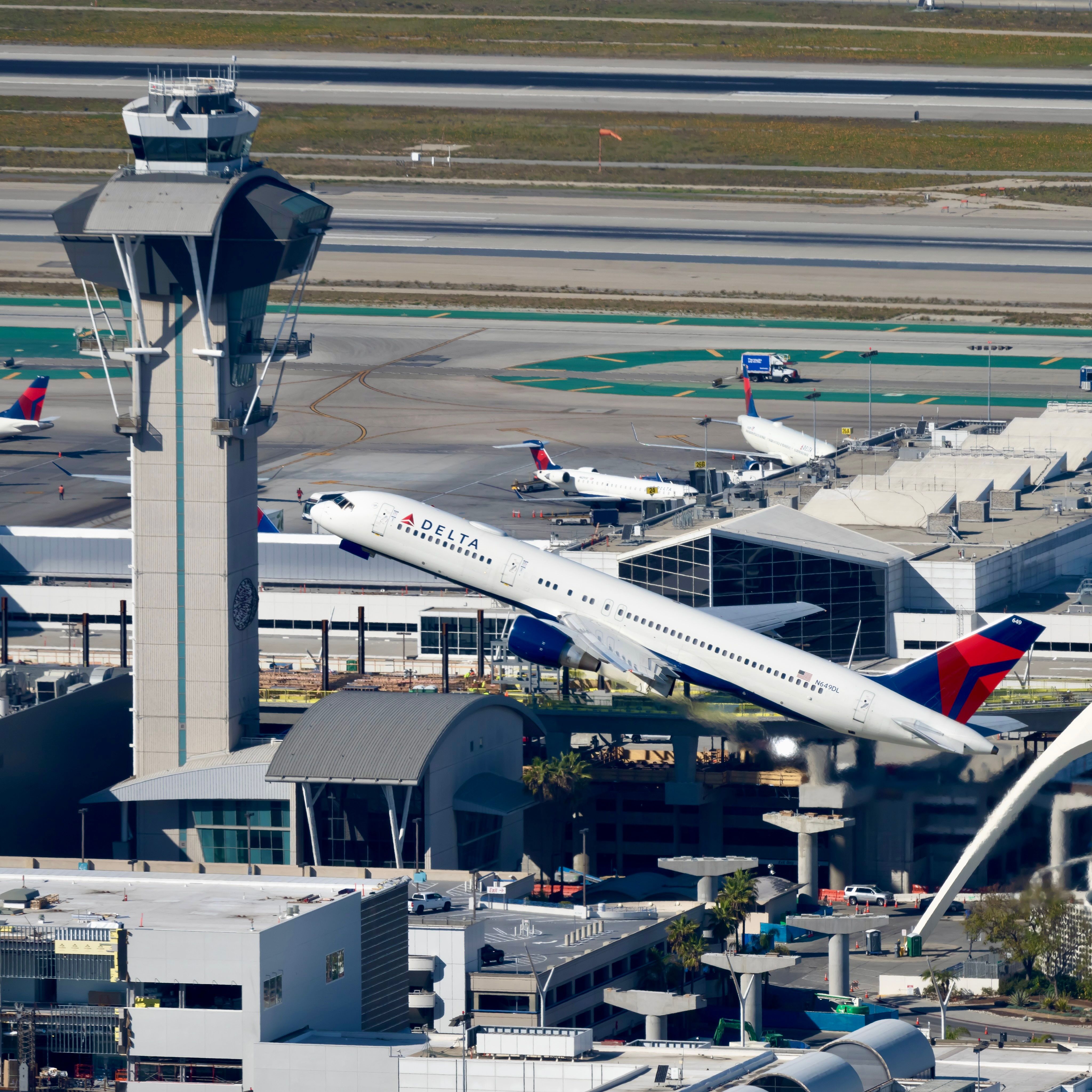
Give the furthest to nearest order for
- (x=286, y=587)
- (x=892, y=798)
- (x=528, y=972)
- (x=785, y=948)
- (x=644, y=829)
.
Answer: (x=286, y=587) < (x=644, y=829) < (x=892, y=798) < (x=785, y=948) < (x=528, y=972)

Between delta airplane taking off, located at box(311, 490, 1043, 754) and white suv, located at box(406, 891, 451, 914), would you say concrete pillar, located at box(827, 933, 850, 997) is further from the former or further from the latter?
white suv, located at box(406, 891, 451, 914)

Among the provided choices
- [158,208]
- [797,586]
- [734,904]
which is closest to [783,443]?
[797,586]

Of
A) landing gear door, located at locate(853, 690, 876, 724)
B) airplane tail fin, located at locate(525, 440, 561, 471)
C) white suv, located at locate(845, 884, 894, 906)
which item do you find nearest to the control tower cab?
landing gear door, located at locate(853, 690, 876, 724)

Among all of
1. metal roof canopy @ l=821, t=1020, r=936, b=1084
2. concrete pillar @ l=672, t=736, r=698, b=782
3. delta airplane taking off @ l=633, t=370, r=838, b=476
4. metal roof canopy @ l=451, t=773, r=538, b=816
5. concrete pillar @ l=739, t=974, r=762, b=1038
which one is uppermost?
delta airplane taking off @ l=633, t=370, r=838, b=476

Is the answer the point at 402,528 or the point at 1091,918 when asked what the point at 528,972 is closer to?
the point at 1091,918

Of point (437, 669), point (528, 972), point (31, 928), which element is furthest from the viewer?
point (437, 669)

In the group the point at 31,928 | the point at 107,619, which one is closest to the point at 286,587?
the point at 107,619
